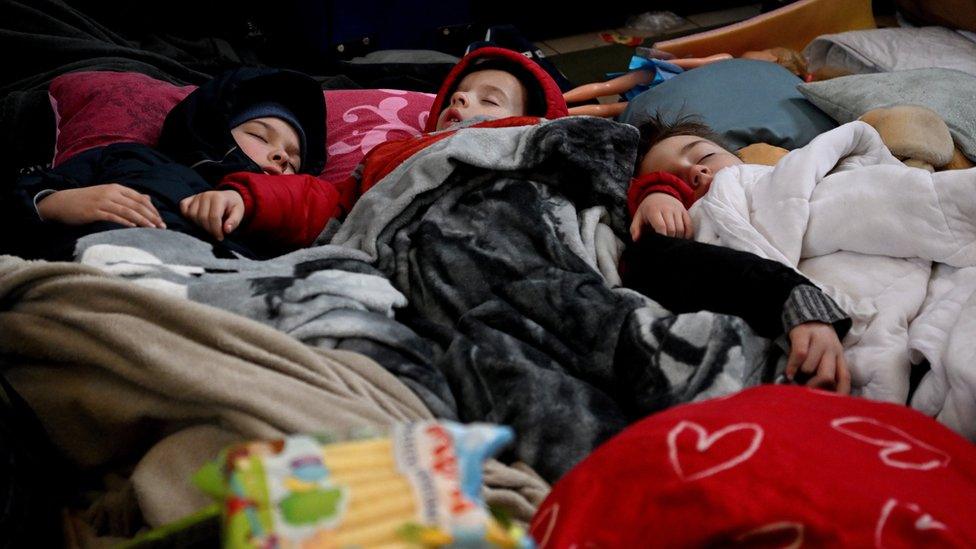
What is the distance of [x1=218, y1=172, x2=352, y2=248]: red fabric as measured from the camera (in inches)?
46.6

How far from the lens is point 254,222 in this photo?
3.89 ft

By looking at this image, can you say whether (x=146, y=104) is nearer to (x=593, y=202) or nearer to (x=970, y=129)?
(x=593, y=202)

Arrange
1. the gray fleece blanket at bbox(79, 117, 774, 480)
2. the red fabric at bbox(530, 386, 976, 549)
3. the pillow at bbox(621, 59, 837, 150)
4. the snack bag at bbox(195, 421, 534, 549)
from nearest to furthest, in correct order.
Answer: the snack bag at bbox(195, 421, 534, 549)
the red fabric at bbox(530, 386, 976, 549)
the gray fleece blanket at bbox(79, 117, 774, 480)
the pillow at bbox(621, 59, 837, 150)

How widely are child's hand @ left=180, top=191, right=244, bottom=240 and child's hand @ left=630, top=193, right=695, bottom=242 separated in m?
0.57

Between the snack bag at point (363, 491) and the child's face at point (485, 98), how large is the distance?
39.7 inches

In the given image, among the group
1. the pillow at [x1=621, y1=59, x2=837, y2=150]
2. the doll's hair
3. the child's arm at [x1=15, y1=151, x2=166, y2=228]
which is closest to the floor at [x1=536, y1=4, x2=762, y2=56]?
the pillow at [x1=621, y1=59, x2=837, y2=150]

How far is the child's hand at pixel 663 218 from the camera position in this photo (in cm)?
115

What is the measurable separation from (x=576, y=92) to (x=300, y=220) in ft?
3.00

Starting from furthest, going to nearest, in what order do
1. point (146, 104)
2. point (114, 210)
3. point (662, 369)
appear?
point (146, 104)
point (114, 210)
point (662, 369)

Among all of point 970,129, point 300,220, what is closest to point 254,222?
point 300,220

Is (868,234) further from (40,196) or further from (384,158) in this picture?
(40,196)

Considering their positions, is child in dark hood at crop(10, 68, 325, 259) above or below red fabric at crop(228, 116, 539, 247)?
above

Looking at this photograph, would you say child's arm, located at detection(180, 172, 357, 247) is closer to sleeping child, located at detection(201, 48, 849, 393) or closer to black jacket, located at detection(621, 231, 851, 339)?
sleeping child, located at detection(201, 48, 849, 393)

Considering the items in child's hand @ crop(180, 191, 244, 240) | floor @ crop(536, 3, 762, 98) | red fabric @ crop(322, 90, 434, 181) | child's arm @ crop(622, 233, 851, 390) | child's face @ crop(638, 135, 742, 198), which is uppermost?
child's hand @ crop(180, 191, 244, 240)
